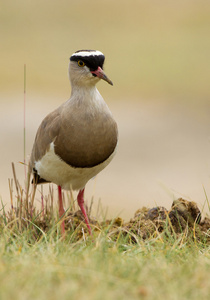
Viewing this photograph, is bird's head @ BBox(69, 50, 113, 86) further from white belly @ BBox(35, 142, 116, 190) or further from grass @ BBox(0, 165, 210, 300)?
grass @ BBox(0, 165, 210, 300)

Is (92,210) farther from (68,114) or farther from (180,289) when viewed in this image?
(180,289)

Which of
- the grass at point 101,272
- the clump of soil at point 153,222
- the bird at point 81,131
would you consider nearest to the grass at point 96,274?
the grass at point 101,272

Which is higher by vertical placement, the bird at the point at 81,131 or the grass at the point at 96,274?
the bird at the point at 81,131

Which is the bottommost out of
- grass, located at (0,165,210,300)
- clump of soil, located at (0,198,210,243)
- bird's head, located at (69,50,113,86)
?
clump of soil, located at (0,198,210,243)

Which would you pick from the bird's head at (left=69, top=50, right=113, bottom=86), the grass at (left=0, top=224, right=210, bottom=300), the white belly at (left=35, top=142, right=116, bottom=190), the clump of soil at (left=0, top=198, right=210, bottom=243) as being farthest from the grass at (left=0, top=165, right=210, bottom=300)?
the bird's head at (left=69, top=50, right=113, bottom=86)

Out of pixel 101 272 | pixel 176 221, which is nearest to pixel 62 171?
pixel 176 221

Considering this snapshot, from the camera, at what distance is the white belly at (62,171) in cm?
410

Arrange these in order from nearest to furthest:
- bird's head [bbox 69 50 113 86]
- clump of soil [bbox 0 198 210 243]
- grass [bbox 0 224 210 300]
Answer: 1. grass [bbox 0 224 210 300]
2. bird's head [bbox 69 50 113 86]
3. clump of soil [bbox 0 198 210 243]

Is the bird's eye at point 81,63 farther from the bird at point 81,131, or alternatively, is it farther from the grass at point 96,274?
the grass at point 96,274

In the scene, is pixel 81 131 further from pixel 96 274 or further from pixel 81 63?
pixel 96 274

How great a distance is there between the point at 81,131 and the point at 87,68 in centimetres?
46

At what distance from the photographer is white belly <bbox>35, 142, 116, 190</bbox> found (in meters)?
4.10

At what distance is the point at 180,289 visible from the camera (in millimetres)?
2461

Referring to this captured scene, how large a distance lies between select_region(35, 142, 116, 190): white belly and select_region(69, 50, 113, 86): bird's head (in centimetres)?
53
